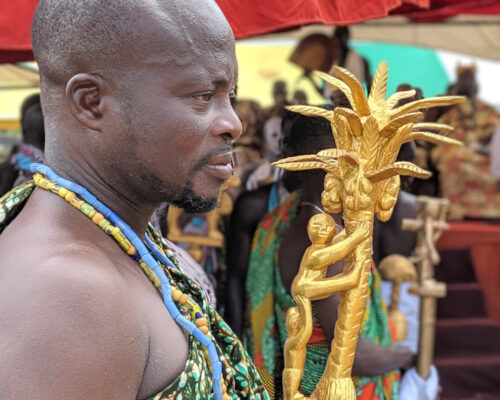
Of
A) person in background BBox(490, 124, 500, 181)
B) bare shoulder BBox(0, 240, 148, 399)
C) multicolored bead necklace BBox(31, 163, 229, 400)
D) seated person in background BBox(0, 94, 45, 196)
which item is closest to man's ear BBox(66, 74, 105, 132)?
multicolored bead necklace BBox(31, 163, 229, 400)

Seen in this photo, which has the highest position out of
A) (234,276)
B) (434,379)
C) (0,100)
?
(434,379)

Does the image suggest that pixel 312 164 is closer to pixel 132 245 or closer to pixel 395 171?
pixel 395 171

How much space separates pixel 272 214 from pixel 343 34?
4.08 feet

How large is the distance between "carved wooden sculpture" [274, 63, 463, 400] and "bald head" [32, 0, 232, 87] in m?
0.35

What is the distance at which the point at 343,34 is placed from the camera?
3176mm

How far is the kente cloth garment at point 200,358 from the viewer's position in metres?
0.88

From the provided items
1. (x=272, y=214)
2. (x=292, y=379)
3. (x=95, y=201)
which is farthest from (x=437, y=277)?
(x=95, y=201)

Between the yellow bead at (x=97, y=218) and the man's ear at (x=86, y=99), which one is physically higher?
the man's ear at (x=86, y=99)

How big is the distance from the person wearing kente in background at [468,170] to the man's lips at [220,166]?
14.8 feet

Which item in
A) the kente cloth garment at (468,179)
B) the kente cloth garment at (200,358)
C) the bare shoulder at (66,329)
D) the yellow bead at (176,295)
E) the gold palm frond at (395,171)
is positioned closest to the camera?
the bare shoulder at (66,329)

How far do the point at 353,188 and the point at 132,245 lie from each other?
1.41ft

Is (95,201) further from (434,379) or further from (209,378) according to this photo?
(434,379)

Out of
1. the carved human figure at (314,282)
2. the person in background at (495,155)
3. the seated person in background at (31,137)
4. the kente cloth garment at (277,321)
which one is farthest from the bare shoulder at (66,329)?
the person in background at (495,155)

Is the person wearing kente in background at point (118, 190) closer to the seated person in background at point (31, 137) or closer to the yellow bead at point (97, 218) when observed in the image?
the yellow bead at point (97, 218)
